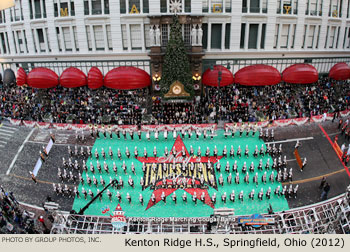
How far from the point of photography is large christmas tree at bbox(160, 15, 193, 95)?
91.6ft

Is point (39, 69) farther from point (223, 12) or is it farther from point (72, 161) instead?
point (223, 12)

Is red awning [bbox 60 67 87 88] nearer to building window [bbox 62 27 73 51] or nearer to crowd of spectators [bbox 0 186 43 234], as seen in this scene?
building window [bbox 62 27 73 51]

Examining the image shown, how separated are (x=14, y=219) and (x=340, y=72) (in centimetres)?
3514

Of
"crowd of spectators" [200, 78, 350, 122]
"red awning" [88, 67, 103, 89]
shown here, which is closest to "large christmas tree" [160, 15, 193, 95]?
"crowd of spectators" [200, 78, 350, 122]

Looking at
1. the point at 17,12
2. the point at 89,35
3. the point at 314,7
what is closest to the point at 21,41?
the point at 17,12

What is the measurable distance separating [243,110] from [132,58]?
45.8 feet

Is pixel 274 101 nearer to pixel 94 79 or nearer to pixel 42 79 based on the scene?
pixel 94 79

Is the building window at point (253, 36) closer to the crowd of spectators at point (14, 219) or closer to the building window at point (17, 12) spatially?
the building window at point (17, 12)

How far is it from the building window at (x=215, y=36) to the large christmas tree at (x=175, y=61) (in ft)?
16.8

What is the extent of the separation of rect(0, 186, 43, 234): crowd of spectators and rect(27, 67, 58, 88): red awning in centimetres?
1387

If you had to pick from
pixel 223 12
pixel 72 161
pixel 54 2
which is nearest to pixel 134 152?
pixel 72 161

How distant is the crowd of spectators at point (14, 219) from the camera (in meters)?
17.7

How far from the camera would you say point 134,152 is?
83.8ft

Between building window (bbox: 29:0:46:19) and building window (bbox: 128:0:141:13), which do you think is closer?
building window (bbox: 128:0:141:13)
